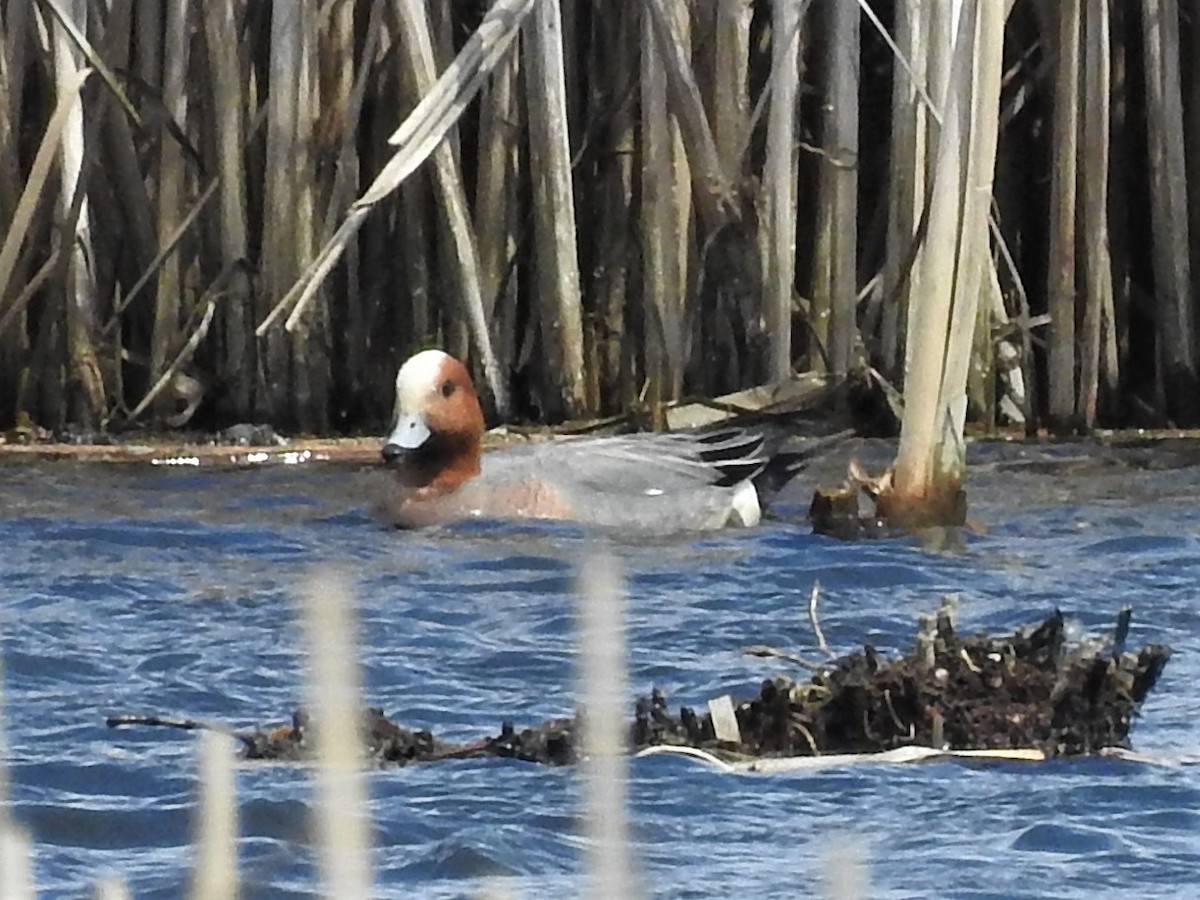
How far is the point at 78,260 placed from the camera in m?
7.63

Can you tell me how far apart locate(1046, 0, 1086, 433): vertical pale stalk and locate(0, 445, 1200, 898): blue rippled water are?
0.98ft

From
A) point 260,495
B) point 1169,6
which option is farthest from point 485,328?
point 1169,6

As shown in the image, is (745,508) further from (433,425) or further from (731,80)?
(731,80)

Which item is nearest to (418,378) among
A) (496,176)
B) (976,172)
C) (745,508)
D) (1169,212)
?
(496,176)

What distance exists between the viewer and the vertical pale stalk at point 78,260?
748 centimetres

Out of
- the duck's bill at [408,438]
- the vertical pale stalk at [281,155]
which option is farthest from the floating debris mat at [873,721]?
the vertical pale stalk at [281,155]

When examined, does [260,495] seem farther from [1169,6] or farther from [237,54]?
[1169,6]

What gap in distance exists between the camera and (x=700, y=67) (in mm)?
7582

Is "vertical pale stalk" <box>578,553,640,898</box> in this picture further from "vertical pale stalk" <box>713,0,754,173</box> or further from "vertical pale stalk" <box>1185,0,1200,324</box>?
"vertical pale stalk" <box>1185,0,1200,324</box>

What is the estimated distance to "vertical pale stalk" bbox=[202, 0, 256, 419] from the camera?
7.54 metres

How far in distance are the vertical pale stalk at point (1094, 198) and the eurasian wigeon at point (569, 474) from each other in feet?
4.01

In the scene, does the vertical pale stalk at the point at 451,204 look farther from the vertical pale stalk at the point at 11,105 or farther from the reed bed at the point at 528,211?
the vertical pale stalk at the point at 11,105

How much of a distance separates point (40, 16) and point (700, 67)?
1.95 m

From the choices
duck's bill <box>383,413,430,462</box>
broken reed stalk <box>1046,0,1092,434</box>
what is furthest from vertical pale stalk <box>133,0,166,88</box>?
broken reed stalk <box>1046,0,1092,434</box>
